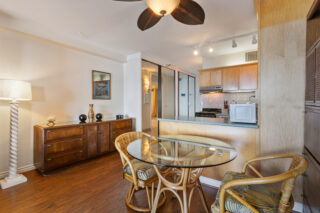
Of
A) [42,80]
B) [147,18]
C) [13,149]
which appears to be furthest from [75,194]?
[147,18]

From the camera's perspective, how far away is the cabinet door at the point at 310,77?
4.33 feet

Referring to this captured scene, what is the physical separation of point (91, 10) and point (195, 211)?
314 cm

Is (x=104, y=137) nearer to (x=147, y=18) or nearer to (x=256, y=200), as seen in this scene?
(x=147, y=18)

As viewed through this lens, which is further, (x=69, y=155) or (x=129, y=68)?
(x=129, y=68)

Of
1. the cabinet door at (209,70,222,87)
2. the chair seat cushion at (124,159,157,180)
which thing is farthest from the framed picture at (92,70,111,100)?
the cabinet door at (209,70,222,87)

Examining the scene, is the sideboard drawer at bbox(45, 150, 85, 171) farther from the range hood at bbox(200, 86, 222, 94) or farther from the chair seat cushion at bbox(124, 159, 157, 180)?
the range hood at bbox(200, 86, 222, 94)

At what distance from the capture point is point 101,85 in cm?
389

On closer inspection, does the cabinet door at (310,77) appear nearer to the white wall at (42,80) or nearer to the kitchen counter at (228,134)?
the kitchen counter at (228,134)

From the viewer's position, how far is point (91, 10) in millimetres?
2287

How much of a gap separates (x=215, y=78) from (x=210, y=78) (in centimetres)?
16

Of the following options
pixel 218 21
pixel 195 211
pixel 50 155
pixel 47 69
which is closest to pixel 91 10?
pixel 47 69

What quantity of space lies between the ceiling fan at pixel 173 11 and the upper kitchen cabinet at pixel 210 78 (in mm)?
3188

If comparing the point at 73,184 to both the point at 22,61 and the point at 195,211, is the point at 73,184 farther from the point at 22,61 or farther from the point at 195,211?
the point at 22,61

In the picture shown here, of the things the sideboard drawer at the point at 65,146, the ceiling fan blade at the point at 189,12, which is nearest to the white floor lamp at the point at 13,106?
the sideboard drawer at the point at 65,146
